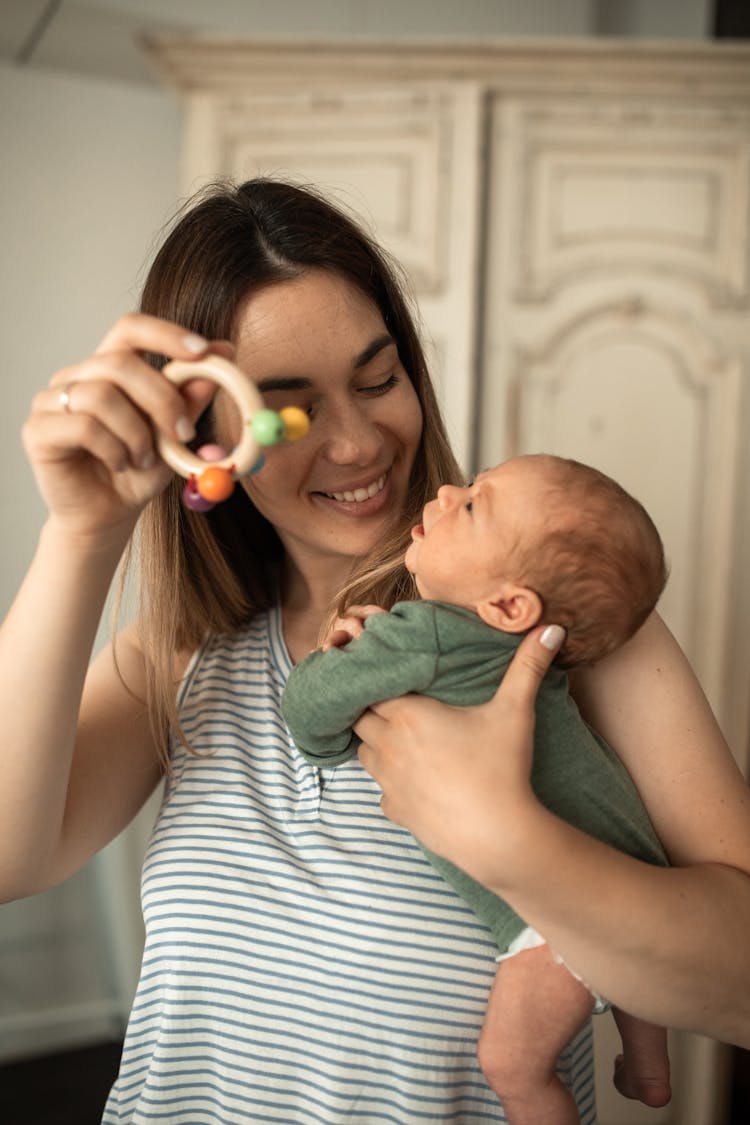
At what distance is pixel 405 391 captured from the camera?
117 cm

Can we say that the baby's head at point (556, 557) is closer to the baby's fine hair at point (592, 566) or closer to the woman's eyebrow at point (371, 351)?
the baby's fine hair at point (592, 566)

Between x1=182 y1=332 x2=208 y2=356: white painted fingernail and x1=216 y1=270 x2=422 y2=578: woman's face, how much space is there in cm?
30

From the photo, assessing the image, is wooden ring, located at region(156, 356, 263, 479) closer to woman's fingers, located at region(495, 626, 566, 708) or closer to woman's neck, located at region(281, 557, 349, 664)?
woman's fingers, located at region(495, 626, 566, 708)

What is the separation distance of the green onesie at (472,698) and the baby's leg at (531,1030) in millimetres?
35

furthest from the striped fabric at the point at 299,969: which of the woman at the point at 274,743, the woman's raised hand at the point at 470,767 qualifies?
the woman's raised hand at the point at 470,767

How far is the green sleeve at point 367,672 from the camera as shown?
889mm

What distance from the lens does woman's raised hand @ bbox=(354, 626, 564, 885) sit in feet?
2.63

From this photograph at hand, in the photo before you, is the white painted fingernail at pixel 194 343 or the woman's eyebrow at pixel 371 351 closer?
the white painted fingernail at pixel 194 343

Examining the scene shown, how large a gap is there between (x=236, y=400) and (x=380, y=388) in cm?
41

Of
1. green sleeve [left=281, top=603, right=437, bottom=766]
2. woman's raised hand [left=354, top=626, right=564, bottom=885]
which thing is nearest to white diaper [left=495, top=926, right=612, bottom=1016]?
woman's raised hand [left=354, top=626, right=564, bottom=885]

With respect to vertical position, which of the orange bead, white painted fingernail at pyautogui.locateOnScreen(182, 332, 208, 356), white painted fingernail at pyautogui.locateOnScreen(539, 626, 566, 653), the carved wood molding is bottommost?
white painted fingernail at pyautogui.locateOnScreen(539, 626, 566, 653)

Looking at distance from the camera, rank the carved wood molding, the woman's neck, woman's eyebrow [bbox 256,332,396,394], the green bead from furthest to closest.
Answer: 1. the carved wood molding
2. the woman's neck
3. woman's eyebrow [bbox 256,332,396,394]
4. the green bead

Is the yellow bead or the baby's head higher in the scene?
the yellow bead

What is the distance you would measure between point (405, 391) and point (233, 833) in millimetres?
549
